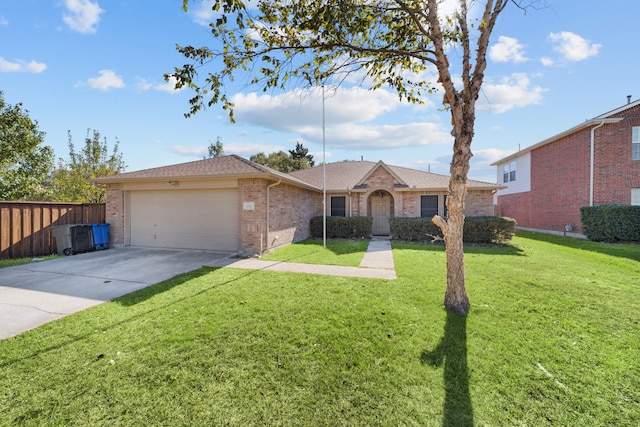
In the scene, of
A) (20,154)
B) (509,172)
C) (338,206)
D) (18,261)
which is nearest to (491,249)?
(338,206)

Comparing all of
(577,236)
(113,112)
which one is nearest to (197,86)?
(113,112)

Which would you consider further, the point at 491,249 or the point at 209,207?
the point at 491,249

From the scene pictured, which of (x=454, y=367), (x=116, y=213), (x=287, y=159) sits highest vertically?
(x=287, y=159)

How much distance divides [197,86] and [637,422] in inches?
237

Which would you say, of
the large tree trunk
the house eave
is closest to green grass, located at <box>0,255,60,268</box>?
the house eave

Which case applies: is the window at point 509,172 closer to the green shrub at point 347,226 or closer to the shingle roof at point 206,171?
the green shrub at point 347,226

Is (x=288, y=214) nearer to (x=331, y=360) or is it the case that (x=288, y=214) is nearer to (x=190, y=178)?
(x=190, y=178)

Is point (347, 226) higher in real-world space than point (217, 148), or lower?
lower

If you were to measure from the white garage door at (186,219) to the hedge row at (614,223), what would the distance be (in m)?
17.1

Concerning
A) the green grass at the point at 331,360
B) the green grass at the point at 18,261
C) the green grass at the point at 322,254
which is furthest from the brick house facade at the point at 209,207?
the green grass at the point at 331,360

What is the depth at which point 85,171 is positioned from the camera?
17.9 m

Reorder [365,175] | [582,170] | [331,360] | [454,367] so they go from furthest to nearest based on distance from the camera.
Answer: [365,175], [582,170], [331,360], [454,367]

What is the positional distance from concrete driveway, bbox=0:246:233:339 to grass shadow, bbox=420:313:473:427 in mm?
5871

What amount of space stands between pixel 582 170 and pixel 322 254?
52.2 feet
